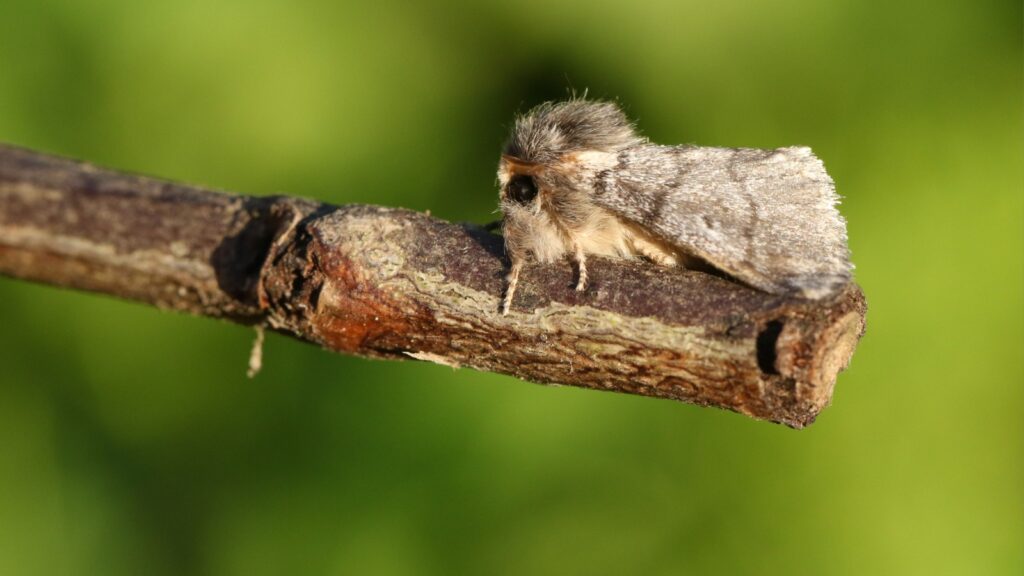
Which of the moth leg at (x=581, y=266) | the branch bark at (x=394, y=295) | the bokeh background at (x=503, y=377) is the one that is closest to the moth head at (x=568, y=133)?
the moth leg at (x=581, y=266)

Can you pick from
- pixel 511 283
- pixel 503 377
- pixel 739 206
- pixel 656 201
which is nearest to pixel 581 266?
pixel 511 283

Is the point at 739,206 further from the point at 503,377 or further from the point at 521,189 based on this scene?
the point at 503,377

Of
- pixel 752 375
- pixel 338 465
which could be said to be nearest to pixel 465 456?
pixel 338 465

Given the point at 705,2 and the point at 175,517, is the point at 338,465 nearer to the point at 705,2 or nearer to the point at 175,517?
the point at 175,517

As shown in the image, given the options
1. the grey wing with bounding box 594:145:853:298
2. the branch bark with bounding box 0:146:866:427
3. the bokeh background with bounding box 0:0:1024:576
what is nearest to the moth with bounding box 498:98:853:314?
the grey wing with bounding box 594:145:853:298

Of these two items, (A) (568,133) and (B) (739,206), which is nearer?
(B) (739,206)

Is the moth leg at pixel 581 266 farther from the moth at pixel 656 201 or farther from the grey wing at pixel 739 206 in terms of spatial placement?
the grey wing at pixel 739 206
